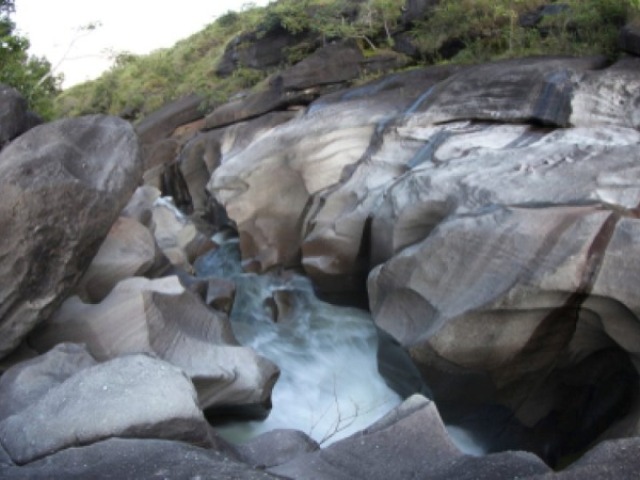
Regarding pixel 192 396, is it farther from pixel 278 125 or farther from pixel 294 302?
pixel 278 125

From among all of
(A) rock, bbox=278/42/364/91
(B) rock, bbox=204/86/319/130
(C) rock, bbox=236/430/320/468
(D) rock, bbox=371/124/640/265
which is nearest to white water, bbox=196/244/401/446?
(C) rock, bbox=236/430/320/468

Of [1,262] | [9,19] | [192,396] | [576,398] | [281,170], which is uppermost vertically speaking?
[9,19]

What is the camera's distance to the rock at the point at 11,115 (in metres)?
8.69

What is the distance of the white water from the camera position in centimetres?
798

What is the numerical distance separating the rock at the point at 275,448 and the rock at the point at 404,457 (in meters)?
0.45

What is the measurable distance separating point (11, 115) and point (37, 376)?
13.5 feet

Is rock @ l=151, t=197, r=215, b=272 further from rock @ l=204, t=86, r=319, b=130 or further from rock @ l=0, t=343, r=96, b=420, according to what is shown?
rock @ l=0, t=343, r=96, b=420

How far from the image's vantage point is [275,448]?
5.75 m

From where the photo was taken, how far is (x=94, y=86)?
27.2m

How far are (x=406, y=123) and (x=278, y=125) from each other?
4043mm

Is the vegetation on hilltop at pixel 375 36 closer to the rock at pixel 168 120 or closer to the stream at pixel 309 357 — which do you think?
the rock at pixel 168 120

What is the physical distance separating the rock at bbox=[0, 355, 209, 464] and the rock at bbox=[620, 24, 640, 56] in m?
7.90

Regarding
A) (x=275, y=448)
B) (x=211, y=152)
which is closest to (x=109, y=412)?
(x=275, y=448)

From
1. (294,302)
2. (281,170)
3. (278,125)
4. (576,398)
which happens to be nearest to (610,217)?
(576,398)
